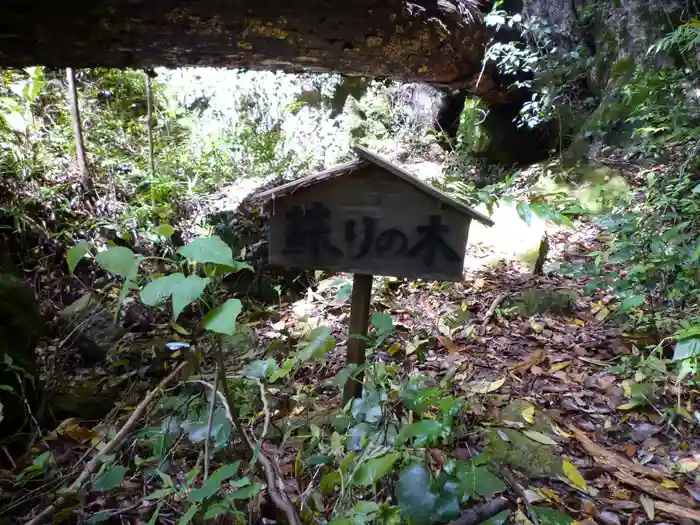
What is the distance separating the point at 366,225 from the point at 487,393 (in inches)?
46.0

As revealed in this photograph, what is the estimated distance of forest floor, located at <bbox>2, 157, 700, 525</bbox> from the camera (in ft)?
5.70

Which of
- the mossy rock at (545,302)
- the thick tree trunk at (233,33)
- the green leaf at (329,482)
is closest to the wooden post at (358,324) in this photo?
the green leaf at (329,482)

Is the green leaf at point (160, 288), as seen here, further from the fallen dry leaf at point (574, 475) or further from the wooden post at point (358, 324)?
the fallen dry leaf at point (574, 475)

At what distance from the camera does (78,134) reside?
435 cm

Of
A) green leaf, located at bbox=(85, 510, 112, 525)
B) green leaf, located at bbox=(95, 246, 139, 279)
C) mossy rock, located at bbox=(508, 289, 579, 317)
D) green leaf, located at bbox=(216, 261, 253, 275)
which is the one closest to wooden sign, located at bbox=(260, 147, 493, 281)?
green leaf, located at bbox=(216, 261, 253, 275)

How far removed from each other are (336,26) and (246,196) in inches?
86.1

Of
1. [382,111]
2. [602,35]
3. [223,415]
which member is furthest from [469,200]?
[223,415]

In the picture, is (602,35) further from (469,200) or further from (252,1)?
(252,1)

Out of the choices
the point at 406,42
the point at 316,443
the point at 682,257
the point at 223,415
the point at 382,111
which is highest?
the point at 406,42

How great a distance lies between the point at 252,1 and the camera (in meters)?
2.74

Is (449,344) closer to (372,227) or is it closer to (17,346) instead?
(372,227)

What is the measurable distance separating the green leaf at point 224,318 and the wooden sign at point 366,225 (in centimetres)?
76

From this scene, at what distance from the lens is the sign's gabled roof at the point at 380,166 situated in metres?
1.83

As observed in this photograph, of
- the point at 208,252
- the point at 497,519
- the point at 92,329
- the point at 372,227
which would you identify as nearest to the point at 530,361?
the point at 372,227
